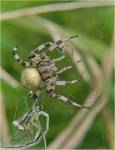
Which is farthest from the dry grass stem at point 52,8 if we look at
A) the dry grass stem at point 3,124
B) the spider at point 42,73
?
the spider at point 42,73

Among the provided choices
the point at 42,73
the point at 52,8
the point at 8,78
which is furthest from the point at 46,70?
the point at 52,8

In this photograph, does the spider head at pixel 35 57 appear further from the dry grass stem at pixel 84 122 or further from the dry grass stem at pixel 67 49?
the dry grass stem at pixel 84 122

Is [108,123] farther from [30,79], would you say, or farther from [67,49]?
[30,79]

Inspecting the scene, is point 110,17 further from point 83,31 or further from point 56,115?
point 56,115

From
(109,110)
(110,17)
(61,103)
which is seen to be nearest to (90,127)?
(109,110)

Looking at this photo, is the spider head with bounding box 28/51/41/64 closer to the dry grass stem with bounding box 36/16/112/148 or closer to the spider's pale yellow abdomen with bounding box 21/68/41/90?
the spider's pale yellow abdomen with bounding box 21/68/41/90

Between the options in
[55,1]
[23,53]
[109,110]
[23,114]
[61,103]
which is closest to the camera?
[23,114]
